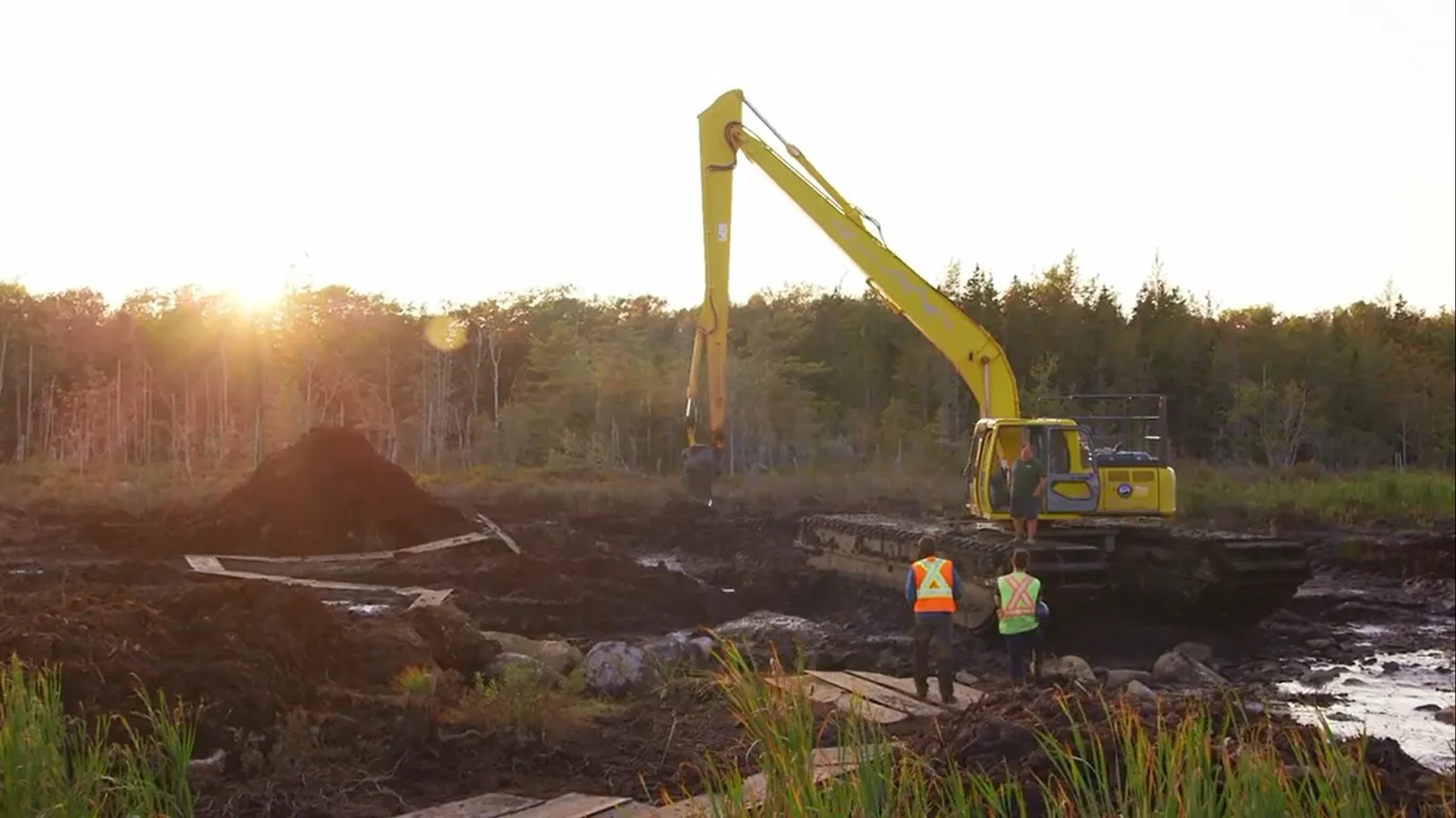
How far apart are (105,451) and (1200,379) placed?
130 ft

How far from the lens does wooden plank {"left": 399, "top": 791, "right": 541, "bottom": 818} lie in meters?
7.77

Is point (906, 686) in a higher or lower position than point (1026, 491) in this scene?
lower

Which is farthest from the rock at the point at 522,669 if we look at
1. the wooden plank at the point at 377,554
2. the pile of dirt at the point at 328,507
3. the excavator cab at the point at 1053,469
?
the pile of dirt at the point at 328,507

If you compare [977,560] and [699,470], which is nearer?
[977,560]

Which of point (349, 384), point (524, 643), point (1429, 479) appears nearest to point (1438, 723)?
point (524, 643)

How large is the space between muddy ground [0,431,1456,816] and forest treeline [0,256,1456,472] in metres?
16.5

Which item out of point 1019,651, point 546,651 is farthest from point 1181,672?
point 546,651

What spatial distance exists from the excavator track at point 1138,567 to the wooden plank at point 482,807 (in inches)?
356

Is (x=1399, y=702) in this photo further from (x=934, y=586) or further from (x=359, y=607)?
(x=359, y=607)

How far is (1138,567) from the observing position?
1812 cm

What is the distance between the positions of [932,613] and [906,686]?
30.4 inches

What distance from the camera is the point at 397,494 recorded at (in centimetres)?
2477

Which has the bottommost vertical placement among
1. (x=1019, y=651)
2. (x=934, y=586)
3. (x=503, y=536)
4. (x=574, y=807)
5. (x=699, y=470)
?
(x=574, y=807)

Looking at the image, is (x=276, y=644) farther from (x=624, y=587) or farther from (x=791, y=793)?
(x=624, y=587)
